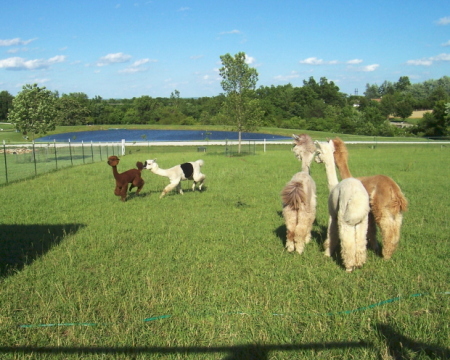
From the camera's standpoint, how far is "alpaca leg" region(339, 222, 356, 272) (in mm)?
5832

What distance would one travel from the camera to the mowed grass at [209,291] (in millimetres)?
4090

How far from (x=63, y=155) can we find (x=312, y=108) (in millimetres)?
72498

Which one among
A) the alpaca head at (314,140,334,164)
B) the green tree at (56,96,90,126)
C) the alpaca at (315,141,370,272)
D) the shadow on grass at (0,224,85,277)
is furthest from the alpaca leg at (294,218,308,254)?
the green tree at (56,96,90,126)

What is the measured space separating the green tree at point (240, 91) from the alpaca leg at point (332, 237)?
28.3 metres

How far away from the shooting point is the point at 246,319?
4.56 meters

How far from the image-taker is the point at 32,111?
32.0 metres

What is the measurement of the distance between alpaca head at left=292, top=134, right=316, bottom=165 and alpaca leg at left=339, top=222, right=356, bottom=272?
244cm

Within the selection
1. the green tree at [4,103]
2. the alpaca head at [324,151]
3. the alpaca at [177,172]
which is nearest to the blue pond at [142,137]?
the green tree at [4,103]

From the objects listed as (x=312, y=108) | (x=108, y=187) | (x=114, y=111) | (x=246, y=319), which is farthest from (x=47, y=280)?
(x=114, y=111)

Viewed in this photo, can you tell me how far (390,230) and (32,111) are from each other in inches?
1239

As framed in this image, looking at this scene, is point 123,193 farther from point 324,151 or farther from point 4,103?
point 4,103

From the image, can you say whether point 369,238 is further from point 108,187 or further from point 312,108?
point 312,108

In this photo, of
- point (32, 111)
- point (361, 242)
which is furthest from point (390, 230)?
point (32, 111)

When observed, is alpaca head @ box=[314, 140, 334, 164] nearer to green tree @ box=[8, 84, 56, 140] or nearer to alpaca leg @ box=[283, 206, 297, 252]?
alpaca leg @ box=[283, 206, 297, 252]
